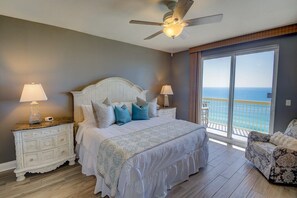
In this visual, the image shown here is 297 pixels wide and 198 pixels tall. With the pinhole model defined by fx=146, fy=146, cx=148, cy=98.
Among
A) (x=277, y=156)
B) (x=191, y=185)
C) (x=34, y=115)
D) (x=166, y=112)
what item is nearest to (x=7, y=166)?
(x=34, y=115)

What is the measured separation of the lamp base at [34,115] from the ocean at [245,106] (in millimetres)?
4020

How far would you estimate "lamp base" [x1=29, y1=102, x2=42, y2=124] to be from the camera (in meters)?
2.45

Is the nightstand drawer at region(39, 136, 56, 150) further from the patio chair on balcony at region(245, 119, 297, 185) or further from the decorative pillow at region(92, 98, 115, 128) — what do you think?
the patio chair on balcony at region(245, 119, 297, 185)

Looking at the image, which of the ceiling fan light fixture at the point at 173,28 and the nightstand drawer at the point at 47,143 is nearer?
the ceiling fan light fixture at the point at 173,28

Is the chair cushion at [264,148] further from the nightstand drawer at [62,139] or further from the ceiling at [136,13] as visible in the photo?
the nightstand drawer at [62,139]

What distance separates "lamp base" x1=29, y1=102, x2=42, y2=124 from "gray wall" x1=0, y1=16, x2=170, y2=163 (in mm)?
95

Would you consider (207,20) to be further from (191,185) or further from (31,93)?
(31,93)

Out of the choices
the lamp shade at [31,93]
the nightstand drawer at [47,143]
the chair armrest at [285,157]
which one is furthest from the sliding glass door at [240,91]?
the lamp shade at [31,93]

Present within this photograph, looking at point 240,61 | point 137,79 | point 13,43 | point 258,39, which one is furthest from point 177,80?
point 13,43

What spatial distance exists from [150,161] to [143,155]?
132mm

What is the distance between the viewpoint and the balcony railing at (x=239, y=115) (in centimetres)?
338

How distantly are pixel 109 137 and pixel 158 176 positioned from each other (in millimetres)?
844

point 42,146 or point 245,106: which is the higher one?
point 245,106

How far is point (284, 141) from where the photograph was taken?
2.36 m
